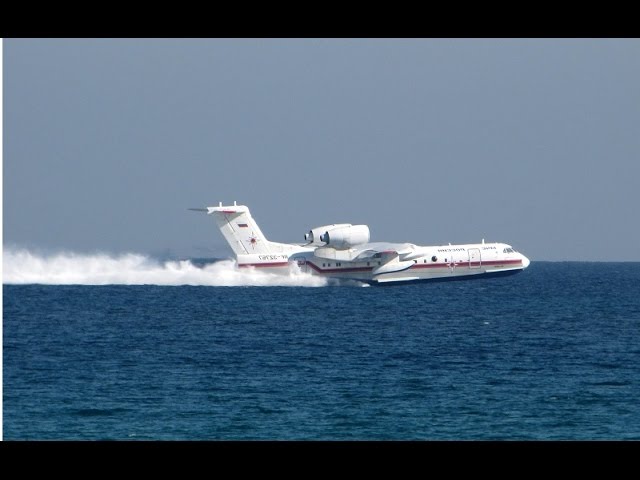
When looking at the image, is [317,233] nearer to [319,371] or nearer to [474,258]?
[474,258]

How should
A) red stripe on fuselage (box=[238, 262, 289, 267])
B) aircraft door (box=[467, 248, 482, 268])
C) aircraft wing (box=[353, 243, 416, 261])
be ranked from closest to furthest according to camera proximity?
red stripe on fuselage (box=[238, 262, 289, 267]) < aircraft wing (box=[353, 243, 416, 261]) < aircraft door (box=[467, 248, 482, 268])

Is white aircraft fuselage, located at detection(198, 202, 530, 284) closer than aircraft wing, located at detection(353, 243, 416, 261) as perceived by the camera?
Yes

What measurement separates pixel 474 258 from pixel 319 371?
133 feet

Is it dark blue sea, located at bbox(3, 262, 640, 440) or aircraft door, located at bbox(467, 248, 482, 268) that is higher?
aircraft door, located at bbox(467, 248, 482, 268)

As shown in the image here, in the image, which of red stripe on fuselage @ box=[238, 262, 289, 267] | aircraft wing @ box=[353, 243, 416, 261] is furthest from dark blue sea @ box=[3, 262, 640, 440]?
aircraft wing @ box=[353, 243, 416, 261]

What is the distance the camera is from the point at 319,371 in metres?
33.7

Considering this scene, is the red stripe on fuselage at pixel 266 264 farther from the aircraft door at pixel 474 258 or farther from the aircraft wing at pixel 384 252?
the aircraft door at pixel 474 258

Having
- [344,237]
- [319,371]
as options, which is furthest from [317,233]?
[319,371]

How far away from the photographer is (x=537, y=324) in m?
53.1

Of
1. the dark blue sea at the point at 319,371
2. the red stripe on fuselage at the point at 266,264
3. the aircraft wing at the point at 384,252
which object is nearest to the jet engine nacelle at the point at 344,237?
the aircraft wing at the point at 384,252

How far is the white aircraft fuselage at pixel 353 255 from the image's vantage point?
225 ft

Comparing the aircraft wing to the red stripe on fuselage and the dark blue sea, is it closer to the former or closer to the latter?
the red stripe on fuselage

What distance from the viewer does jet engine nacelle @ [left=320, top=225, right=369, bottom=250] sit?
68.1 m
